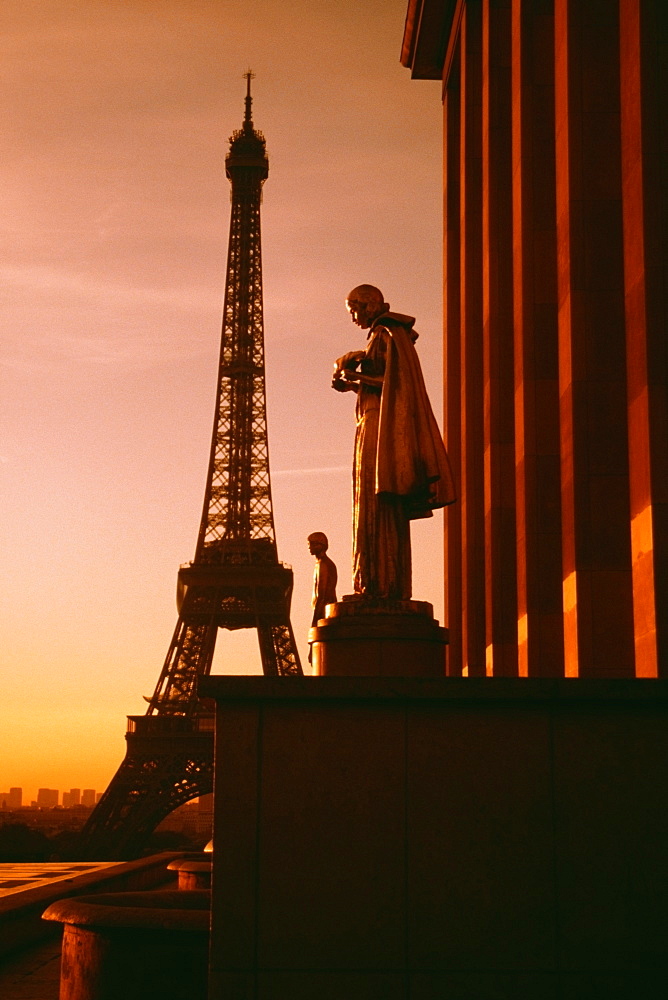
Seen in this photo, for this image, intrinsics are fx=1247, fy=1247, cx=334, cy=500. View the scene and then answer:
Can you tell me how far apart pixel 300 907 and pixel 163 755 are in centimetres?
5416

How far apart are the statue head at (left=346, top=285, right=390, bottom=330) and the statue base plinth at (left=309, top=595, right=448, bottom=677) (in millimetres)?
2701

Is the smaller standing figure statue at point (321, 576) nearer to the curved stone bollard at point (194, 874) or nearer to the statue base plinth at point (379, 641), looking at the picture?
the curved stone bollard at point (194, 874)

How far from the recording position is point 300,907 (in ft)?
28.1

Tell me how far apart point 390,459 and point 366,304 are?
1.61 metres

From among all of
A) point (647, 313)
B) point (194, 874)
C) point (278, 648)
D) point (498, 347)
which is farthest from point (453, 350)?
point (278, 648)

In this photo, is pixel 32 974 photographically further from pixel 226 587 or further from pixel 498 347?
pixel 226 587

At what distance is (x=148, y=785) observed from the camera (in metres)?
60.5

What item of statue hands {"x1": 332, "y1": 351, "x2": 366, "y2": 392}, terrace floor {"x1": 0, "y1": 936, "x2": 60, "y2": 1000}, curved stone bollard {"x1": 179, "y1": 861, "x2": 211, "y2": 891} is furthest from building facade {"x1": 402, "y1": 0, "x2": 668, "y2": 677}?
terrace floor {"x1": 0, "y1": 936, "x2": 60, "y2": 1000}

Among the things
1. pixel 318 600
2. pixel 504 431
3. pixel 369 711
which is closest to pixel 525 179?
pixel 504 431

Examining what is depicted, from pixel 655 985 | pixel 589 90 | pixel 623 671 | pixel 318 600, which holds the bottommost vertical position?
pixel 655 985

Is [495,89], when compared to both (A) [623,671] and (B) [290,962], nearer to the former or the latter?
(A) [623,671]

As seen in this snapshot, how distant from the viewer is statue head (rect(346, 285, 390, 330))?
38.3ft

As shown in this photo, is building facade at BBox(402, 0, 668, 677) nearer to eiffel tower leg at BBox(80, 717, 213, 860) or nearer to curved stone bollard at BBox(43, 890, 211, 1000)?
curved stone bollard at BBox(43, 890, 211, 1000)

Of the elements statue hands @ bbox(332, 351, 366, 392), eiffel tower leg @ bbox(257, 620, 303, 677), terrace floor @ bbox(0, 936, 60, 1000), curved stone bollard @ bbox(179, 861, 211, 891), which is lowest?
terrace floor @ bbox(0, 936, 60, 1000)
